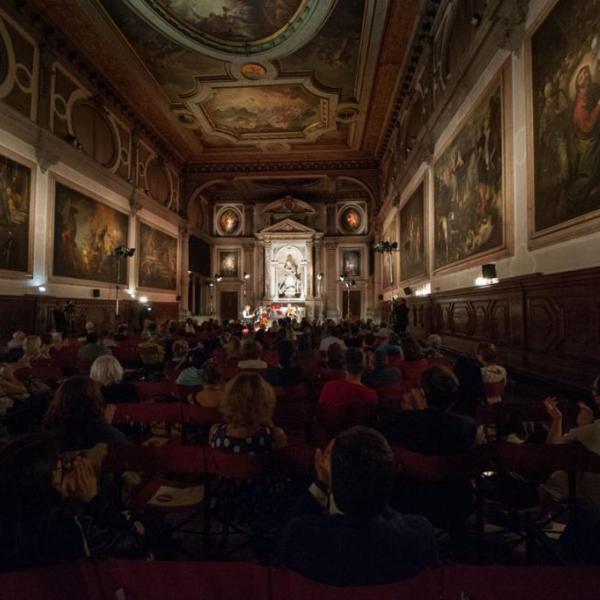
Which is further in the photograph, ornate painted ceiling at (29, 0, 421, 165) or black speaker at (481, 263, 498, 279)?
ornate painted ceiling at (29, 0, 421, 165)

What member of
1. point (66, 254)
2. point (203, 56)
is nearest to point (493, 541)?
point (66, 254)

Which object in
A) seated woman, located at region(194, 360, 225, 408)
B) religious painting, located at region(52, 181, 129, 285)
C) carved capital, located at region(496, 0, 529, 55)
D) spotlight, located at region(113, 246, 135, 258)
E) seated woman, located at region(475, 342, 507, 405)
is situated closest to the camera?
seated woman, located at region(194, 360, 225, 408)

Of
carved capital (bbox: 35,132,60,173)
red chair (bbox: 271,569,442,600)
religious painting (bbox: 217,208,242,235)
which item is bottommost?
red chair (bbox: 271,569,442,600)

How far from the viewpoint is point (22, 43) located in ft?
35.6

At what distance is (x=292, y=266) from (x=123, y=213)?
1473cm

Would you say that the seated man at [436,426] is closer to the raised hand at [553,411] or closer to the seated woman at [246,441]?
the seated woman at [246,441]

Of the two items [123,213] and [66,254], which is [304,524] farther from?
[123,213]

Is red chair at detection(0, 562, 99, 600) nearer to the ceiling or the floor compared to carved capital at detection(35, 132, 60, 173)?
nearer to the floor

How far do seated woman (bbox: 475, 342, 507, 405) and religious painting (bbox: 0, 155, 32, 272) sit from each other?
11.2m

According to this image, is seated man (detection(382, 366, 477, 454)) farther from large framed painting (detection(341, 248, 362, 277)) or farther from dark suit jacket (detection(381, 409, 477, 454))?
large framed painting (detection(341, 248, 362, 277))

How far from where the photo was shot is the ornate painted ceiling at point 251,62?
1198 cm

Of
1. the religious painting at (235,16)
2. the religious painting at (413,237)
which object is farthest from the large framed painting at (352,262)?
the religious painting at (235,16)

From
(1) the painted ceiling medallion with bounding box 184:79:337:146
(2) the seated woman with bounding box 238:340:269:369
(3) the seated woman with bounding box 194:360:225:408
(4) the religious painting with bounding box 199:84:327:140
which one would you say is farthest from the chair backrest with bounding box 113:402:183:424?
(4) the religious painting with bounding box 199:84:327:140

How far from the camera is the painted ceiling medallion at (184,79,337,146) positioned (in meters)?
16.6
